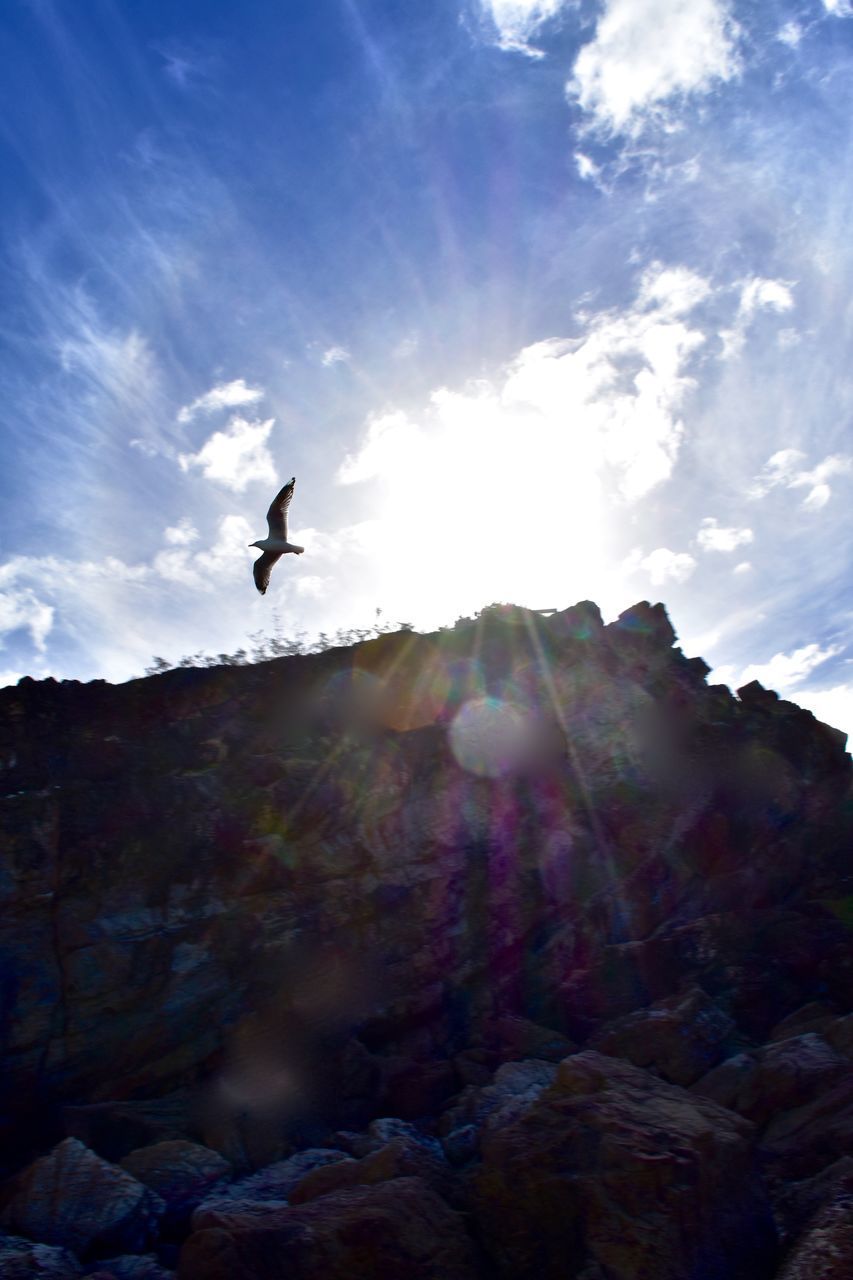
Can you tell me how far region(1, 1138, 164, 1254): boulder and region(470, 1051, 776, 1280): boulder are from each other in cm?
365

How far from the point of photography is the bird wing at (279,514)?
1095 cm

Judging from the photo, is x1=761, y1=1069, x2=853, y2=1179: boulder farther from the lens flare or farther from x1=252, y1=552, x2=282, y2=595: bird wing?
x1=252, y1=552, x2=282, y2=595: bird wing

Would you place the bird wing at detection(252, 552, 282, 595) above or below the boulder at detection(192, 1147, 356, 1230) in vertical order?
above

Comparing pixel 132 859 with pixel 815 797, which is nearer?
pixel 132 859

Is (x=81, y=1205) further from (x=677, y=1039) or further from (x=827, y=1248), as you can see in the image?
(x=677, y=1039)

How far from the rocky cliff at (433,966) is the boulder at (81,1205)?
0.03m

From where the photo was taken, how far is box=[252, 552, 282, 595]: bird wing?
11008 millimetres

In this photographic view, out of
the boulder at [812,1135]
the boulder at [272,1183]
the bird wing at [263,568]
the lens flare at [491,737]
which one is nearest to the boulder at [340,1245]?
the boulder at [272,1183]

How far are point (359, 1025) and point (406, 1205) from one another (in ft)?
19.5

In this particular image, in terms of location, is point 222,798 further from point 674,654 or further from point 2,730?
point 674,654

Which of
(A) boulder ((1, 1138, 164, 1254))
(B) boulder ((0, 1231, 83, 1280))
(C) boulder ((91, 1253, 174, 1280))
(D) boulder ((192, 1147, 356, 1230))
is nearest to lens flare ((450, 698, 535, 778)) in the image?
(D) boulder ((192, 1147, 356, 1230))

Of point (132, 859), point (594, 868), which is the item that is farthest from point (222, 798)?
point (594, 868)

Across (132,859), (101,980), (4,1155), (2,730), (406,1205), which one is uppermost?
(2,730)

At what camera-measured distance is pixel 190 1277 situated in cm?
673
